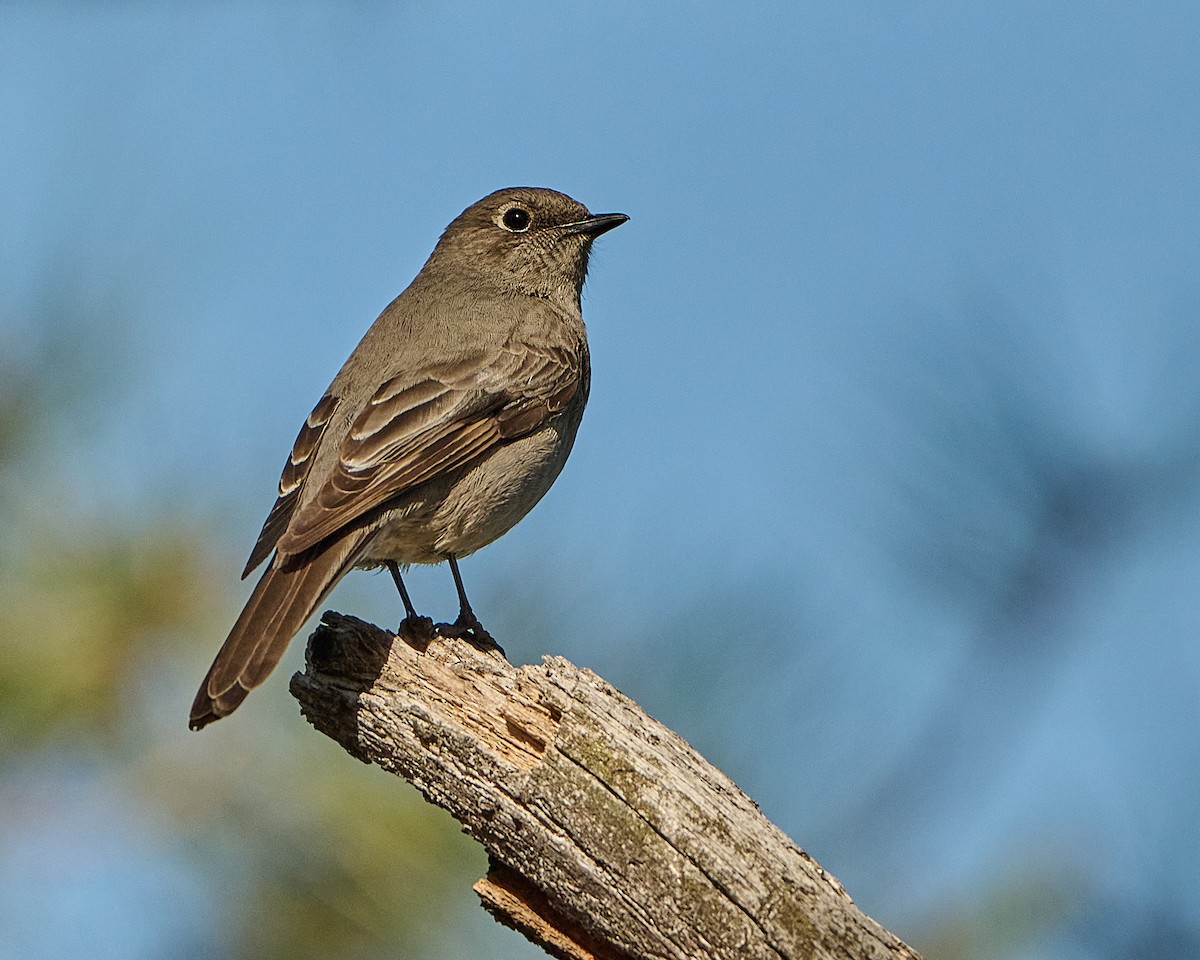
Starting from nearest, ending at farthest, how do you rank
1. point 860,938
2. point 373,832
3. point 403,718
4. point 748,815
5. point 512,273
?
point 860,938 → point 748,815 → point 403,718 → point 373,832 → point 512,273

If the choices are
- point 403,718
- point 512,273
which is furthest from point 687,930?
point 512,273

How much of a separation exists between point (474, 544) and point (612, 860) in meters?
2.42

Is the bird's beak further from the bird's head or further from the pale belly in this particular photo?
the pale belly

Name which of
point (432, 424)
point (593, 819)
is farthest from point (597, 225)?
point (593, 819)

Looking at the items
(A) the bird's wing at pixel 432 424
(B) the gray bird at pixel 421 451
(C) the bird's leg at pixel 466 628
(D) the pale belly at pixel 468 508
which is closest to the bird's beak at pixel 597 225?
(B) the gray bird at pixel 421 451

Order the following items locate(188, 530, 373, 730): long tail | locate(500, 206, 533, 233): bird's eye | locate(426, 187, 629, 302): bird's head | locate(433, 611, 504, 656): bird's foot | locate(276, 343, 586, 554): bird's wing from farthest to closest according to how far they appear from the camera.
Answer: locate(500, 206, 533, 233): bird's eye → locate(426, 187, 629, 302): bird's head → locate(433, 611, 504, 656): bird's foot → locate(276, 343, 586, 554): bird's wing → locate(188, 530, 373, 730): long tail

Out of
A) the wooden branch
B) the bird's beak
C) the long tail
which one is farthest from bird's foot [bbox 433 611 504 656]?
the bird's beak

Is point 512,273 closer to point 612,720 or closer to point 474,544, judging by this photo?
point 474,544

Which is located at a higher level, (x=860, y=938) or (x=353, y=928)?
(x=860, y=938)

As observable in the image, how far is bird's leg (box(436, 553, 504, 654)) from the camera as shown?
574cm

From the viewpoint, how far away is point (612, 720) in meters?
4.14

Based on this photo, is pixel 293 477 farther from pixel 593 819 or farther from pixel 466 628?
pixel 593 819

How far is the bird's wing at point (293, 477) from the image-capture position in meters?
5.17

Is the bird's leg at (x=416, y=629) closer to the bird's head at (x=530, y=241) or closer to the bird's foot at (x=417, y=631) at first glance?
the bird's foot at (x=417, y=631)
